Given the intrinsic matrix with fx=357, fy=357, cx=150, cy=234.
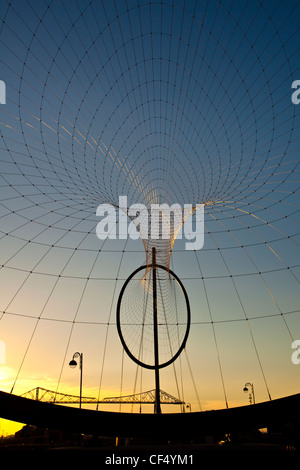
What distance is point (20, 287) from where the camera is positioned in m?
22.9

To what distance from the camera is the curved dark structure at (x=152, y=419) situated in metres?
9.95

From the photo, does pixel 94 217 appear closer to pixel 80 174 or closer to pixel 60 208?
pixel 60 208

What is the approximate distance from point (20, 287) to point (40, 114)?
11.2m

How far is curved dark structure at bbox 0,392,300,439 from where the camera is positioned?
9.95 meters

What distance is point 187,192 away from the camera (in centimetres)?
2191

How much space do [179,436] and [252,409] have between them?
7.58 ft

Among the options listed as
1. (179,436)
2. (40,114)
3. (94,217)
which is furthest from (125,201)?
(179,436)

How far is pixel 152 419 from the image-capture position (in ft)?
35.5

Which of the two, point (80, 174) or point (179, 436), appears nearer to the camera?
point (179, 436)

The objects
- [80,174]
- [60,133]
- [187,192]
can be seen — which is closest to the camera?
[60,133]

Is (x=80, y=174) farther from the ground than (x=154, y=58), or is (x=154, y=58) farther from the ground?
(x=154, y=58)

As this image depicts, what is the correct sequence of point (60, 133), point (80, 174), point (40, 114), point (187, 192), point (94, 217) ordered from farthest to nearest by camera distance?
point (94, 217) < point (187, 192) < point (80, 174) < point (60, 133) < point (40, 114)
